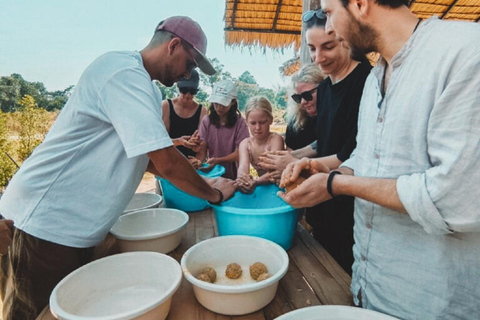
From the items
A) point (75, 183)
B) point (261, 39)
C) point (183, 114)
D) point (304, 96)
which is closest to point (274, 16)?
point (261, 39)

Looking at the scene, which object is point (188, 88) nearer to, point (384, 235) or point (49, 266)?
point (49, 266)

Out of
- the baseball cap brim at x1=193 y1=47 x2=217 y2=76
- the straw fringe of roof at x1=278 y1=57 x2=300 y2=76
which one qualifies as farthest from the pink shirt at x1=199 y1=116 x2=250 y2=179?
the straw fringe of roof at x1=278 y1=57 x2=300 y2=76

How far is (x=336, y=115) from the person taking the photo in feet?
5.05

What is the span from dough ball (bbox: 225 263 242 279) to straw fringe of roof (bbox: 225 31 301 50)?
12.7 feet

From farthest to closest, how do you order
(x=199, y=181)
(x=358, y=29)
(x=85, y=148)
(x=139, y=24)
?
(x=139, y=24)
(x=199, y=181)
(x=85, y=148)
(x=358, y=29)

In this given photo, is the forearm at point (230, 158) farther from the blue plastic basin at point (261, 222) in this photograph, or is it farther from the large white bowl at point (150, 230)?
the blue plastic basin at point (261, 222)

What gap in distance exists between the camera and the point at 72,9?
38219 mm

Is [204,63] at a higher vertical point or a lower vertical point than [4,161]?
higher

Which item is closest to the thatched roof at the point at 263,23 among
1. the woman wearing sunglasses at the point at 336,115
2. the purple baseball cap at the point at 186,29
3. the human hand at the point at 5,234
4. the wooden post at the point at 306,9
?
the wooden post at the point at 306,9

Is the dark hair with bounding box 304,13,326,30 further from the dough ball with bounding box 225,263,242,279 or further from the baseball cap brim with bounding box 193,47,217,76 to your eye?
the dough ball with bounding box 225,263,242,279

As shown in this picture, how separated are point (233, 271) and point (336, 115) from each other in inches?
38.9

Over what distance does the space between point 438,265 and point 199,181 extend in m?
0.92

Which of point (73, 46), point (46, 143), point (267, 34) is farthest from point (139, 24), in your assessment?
point (46, 143)

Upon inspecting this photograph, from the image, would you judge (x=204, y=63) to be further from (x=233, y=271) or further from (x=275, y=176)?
(x=233, y=271)
